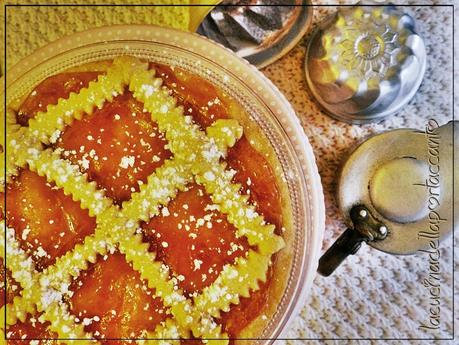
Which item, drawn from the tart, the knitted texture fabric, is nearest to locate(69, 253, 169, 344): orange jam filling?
the tart

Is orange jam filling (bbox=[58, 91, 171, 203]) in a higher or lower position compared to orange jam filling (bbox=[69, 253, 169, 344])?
higher

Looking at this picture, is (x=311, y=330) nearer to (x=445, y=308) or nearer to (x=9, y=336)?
(x=445, y=308)

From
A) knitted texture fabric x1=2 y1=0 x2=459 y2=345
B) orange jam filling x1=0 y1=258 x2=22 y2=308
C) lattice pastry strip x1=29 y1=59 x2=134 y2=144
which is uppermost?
lattice pastry strip x1=29 y1=59 x2=134 y2=144

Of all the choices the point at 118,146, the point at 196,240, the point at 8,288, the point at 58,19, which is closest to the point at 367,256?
the point at 196,240

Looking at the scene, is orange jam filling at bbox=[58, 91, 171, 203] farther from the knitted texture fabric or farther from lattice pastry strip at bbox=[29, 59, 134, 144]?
the knitted texture fabric

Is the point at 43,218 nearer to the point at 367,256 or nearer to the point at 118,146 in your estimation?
the point at 118,146

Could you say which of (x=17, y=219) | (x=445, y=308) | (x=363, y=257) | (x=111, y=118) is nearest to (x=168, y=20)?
(x=111, y=118)
